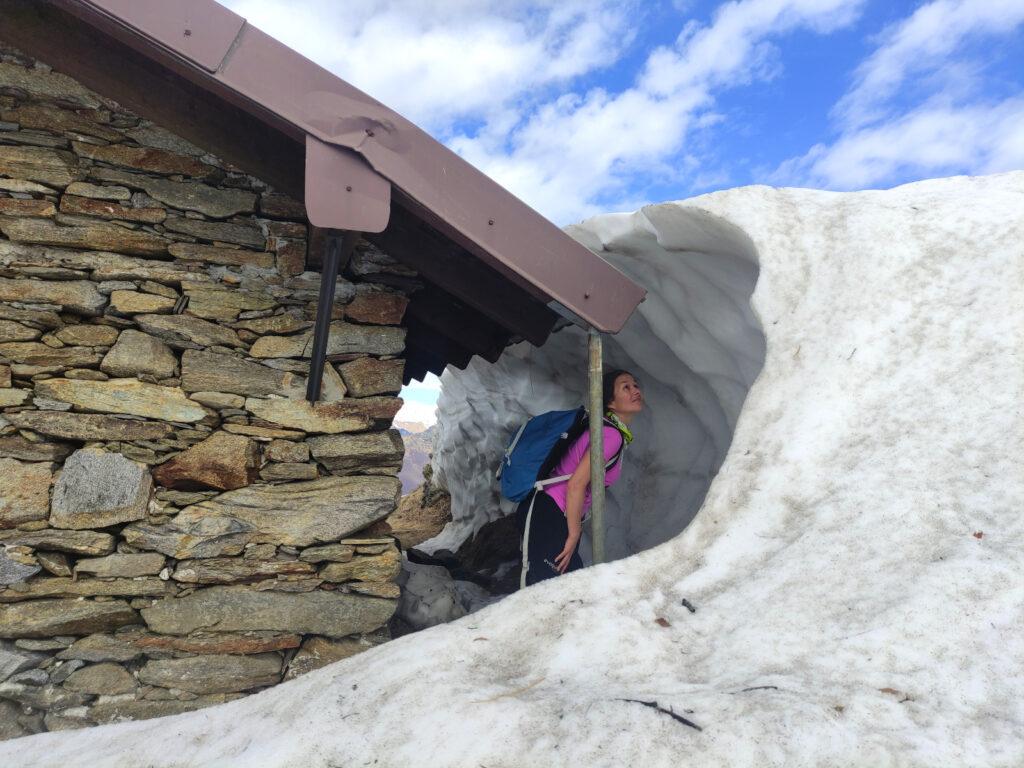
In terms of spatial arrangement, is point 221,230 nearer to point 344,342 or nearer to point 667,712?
point 344,342

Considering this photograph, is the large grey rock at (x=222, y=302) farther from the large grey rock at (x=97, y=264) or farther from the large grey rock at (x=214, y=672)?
the large grey rock at (x=214, y=672)

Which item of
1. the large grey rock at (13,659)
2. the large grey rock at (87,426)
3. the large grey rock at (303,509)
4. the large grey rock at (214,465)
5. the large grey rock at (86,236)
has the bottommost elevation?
the large grey rock at (13,659)

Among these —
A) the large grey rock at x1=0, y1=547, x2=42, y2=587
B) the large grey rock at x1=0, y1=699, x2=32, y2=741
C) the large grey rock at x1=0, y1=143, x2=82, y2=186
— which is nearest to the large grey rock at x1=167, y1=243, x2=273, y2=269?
the large grey rock at x1=0, y1=143, x2=82, y2=186

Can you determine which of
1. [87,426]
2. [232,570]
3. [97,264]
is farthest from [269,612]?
[97,264]

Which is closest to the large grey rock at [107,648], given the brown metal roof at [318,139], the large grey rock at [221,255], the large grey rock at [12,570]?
the large grey rock at [12,570]

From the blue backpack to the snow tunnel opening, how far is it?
772 mm

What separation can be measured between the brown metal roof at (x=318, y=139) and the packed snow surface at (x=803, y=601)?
2.91ft

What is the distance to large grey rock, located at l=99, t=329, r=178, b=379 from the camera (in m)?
2.98

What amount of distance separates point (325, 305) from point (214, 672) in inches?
70.2

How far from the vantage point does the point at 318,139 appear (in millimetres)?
2418

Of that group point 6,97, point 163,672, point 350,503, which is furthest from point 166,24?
point 163,672

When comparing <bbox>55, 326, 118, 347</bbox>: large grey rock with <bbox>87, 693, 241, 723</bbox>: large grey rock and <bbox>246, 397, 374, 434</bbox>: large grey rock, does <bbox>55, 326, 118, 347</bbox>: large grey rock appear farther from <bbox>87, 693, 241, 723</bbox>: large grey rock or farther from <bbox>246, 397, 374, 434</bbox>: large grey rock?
<bbox>87, 693, 241, 723</bbox>: large grey rock

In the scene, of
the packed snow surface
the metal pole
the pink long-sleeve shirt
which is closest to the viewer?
the packed snow surface

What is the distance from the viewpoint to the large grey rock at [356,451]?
10.6 feet
